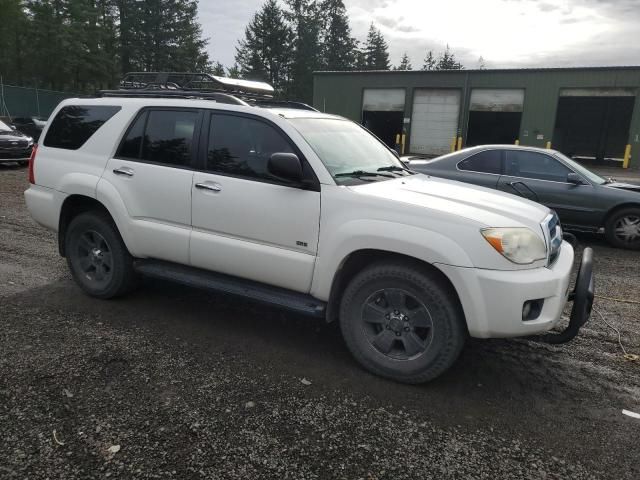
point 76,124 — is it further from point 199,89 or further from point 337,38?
point 337,38

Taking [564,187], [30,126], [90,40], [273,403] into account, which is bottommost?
[273,403]

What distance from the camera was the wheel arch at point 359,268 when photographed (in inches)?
129

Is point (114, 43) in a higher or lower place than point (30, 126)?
higher

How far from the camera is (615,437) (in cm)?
292

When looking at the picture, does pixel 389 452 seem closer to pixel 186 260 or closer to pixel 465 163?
pixel 186 260

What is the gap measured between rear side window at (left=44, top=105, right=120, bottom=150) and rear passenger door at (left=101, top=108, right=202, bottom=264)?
0.41 meters

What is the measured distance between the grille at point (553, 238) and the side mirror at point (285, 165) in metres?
1.77

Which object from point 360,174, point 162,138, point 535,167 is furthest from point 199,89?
point 535,167

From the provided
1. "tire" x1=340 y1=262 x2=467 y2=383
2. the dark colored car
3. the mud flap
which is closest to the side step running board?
"tire" x1=340 y1=262 x2=467 y2=383

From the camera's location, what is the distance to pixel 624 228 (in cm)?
767

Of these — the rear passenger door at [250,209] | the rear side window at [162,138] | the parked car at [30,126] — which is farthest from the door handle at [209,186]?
the parked car at [30,126]

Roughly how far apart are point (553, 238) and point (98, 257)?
3.95 meters

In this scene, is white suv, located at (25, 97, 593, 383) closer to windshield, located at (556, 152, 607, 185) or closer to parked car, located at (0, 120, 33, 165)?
windshield, located at (556, 152, 607, 185)

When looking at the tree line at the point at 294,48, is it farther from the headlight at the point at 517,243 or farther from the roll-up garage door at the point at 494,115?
the headlight at the point at 517,243
